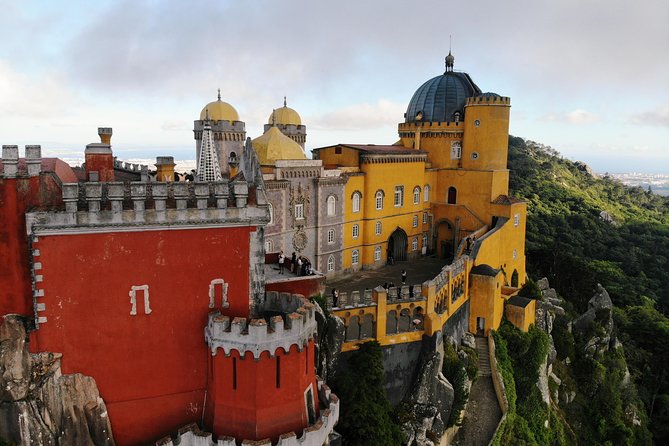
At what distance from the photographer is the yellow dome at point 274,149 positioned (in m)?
30.9

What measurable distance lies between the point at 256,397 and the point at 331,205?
823 inches

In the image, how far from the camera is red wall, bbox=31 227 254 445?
44.5ft

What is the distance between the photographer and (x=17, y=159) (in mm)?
13117

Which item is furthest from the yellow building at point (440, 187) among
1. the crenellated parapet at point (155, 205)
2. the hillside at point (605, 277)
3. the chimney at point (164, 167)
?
the crenellated parapet at point (155, 205)

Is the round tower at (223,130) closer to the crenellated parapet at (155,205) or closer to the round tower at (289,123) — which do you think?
the round tower at (289,123)

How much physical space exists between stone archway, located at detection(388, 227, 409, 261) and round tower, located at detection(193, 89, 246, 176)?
1292cm

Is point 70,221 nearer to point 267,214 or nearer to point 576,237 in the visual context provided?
point 267,214

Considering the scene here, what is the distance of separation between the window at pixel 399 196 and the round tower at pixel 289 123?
8717mm

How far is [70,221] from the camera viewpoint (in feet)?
43.6

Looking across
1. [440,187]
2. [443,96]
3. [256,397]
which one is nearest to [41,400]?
[256,397]

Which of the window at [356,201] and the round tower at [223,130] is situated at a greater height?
the round tower at [223,130]

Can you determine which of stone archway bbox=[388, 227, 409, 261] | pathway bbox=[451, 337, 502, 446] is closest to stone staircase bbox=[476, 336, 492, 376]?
pathway bbox=[451, 337, 502, 446]

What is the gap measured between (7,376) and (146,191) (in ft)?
18.7

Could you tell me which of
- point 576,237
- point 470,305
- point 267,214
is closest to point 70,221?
point 267,214
